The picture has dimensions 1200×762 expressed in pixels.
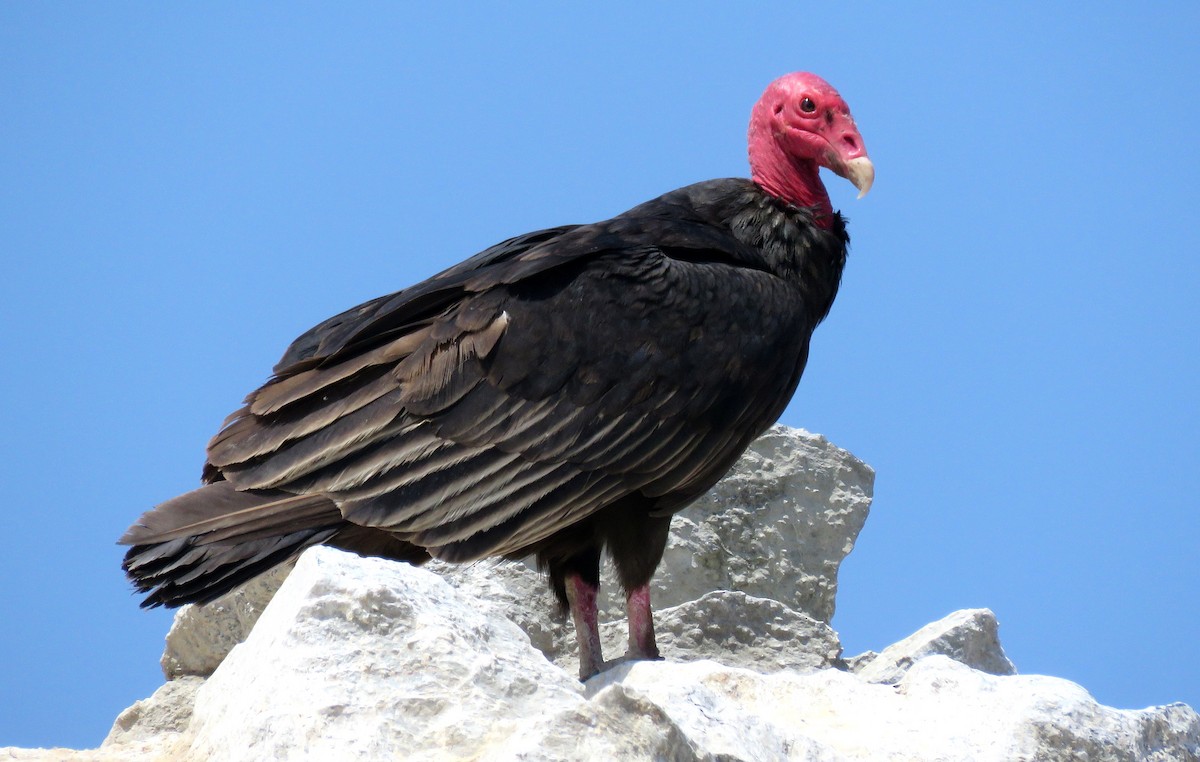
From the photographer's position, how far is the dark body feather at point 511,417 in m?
4.75

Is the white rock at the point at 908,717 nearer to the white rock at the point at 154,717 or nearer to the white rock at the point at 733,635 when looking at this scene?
the white rock at the point at 733,635

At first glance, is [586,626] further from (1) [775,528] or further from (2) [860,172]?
(2) [860,172]

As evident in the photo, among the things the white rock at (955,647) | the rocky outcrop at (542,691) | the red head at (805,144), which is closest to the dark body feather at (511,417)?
the rocky outcrop at (542,691)

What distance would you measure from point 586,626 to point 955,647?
5.00 ft

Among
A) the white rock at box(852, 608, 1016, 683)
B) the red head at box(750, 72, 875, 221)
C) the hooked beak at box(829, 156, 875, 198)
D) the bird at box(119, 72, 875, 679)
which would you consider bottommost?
the white rock at box(852, 608, 1016, 683)

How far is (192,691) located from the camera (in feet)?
18.3

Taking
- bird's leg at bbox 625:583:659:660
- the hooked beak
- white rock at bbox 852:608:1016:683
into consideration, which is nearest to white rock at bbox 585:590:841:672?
white rock at bbox 852:608:1016:683

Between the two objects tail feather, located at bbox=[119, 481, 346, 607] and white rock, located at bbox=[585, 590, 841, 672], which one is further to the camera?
white rock, located at bbox=[585, 590, 841, 672]

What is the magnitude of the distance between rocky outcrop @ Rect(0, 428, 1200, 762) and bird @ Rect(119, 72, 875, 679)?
59 centimetres

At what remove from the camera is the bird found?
475cm

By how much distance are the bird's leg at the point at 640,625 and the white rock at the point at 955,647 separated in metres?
0.89

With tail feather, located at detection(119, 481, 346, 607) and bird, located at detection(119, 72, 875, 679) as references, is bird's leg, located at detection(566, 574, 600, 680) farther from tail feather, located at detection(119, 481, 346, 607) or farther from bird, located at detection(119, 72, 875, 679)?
tail feather, located at detection(119, 481, 346, 607)

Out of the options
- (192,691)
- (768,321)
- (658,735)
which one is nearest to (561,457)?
(768,321)

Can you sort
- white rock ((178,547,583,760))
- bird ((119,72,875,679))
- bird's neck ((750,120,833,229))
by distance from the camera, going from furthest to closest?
bird's neck ((750,120,833,229))
bird ((119,72,875,679))
white rock ((178,547,583,760))
